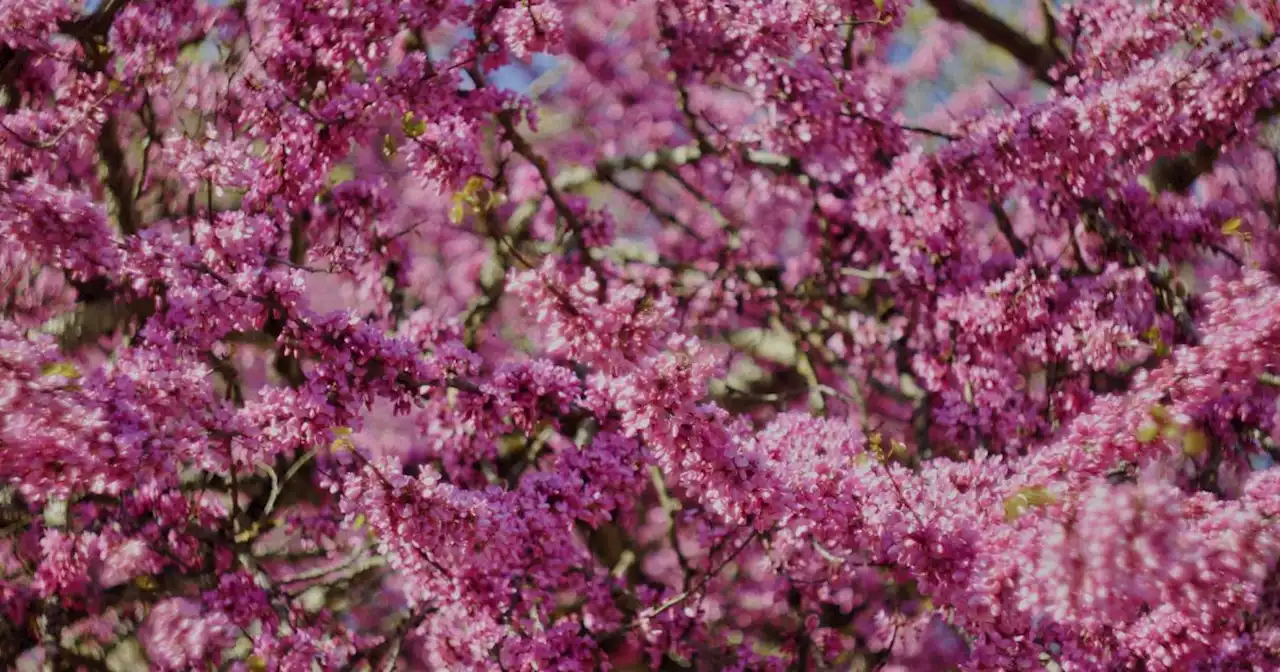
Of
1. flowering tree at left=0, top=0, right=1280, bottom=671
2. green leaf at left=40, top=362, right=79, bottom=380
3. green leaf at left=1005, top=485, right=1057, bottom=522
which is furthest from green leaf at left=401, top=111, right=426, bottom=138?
green leaf at left=1005, top=485, right=1057, bottom=522

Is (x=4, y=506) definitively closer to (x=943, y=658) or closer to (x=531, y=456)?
(x=531, y=456)

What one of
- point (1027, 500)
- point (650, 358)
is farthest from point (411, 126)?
point (1027, 500)

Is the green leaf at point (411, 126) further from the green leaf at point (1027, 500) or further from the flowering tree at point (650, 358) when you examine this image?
the green leaf at point (1027, 500)

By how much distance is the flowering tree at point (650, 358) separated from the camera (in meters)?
3.16

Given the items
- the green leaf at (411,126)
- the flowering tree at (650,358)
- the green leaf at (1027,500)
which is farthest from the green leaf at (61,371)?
the green leaf at (1027,500)

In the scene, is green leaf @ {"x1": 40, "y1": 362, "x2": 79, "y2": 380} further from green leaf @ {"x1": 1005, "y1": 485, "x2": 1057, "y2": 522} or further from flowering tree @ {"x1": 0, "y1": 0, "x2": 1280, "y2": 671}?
green leaf @ {"x1": 1005, "y1": 485, "x2": 1057, "y2": 522}

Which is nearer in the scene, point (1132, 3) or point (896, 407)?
point (1132, 3)

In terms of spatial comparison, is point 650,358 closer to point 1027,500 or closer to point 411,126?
point 1027,500

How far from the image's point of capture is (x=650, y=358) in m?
3.07

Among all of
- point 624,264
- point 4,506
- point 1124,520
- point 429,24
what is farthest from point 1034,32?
point 4,506

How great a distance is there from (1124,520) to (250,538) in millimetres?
4425

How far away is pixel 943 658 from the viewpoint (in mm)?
7031

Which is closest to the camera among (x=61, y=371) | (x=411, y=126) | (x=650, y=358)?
(x=61, y=371)

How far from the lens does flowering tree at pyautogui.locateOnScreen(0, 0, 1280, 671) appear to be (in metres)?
3.16
